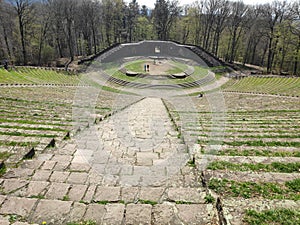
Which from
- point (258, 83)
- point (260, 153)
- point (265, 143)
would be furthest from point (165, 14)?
point (260, 153)

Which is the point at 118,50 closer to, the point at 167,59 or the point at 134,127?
the point at 167,59

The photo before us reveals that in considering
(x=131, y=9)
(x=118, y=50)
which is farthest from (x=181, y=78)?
(x=131, y=9)

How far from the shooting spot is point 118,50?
1406 inches

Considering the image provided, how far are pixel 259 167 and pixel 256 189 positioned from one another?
3.45 ft

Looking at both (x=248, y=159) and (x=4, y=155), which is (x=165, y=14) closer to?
(x=248, y=159)

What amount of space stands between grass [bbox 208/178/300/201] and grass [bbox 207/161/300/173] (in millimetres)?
610

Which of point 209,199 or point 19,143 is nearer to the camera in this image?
point 209,199

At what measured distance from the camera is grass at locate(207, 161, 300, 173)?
4461mm

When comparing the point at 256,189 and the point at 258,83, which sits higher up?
the point at 256,189

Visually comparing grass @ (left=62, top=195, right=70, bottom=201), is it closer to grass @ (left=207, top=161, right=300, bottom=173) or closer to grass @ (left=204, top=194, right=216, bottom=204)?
grass @ (left=204, top=194, right=216, bottom=204)

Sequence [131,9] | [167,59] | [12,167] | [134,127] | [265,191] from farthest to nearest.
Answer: [131,9] < [167,59] < [134,127] < [12,167] < [265,191]

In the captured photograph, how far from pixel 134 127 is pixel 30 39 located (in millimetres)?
34720

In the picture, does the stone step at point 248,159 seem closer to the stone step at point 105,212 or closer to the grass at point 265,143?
the grass at point 265,143

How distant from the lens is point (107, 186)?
151 inches
